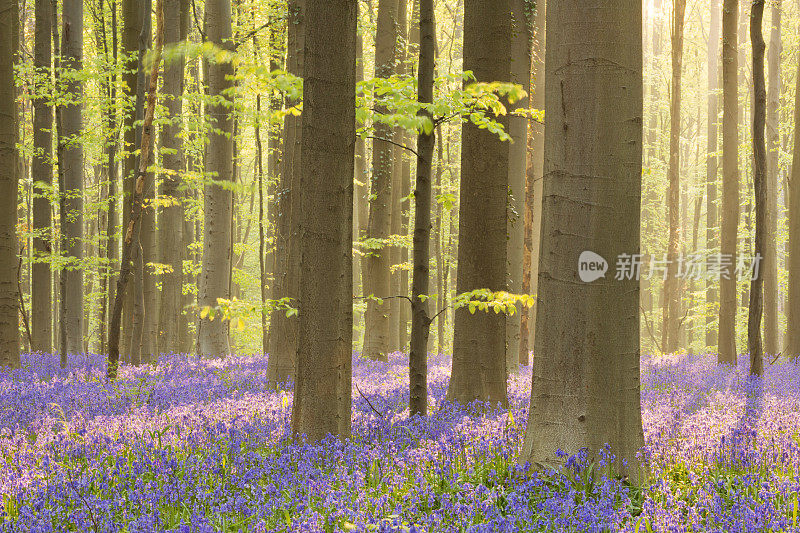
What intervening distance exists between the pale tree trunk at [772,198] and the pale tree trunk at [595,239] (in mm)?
14024

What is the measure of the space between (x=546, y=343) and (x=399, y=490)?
4.91 ft


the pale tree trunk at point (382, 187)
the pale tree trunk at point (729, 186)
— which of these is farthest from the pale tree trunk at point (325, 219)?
the pale tree trunk at point (729, 186)

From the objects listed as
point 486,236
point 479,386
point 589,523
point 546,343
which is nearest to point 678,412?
point 479,386

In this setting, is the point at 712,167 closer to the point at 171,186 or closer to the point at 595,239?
the point at 171,186

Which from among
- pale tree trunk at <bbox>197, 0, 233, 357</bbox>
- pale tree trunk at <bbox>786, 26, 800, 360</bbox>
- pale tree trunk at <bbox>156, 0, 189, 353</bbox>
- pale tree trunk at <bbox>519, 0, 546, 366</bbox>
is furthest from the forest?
pale tree trunk at <bbox>786, 26, 800, 360</bbox>

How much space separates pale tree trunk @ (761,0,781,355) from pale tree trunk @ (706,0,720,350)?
7.67 feet

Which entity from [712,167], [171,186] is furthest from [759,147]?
[712,167]

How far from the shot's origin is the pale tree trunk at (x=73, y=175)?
13.2 m

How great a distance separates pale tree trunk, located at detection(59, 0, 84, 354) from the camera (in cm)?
1316

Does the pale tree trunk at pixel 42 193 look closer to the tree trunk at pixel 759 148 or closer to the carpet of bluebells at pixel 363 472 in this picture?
the carpet of bluebells at pixel 363 472

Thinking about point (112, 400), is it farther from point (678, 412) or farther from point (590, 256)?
point (678, 412)

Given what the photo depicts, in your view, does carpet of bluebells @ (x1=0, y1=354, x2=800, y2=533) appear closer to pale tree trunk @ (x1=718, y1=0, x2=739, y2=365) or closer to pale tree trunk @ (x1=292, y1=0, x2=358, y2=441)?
A: pale tree trunk @ (x1=292, y1=0, x2=358, y2=441)

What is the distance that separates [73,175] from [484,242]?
35.0ft

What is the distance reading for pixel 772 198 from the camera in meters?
24.0
